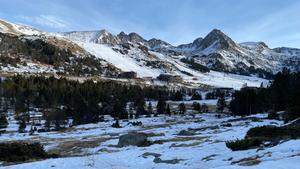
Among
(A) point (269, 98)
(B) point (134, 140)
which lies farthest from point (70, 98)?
(B) point (134, 140)

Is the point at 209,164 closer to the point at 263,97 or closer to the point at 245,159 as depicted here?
the point at 245,159

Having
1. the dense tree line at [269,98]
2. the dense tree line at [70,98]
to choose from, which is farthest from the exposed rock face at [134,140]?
the dense tree line at [269,98]

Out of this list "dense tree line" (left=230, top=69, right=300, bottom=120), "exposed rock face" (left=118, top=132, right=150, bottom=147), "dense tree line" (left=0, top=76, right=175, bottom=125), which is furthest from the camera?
"dense tree line" (left=0, top=76, right=175, bottom=125)

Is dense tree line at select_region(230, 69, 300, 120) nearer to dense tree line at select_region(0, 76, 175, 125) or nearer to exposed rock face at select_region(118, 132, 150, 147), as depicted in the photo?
dense tree line at select_region(0, 76, 175, 125)

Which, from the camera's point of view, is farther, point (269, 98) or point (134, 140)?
point (269, 98)

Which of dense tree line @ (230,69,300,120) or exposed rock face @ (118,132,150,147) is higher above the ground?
dense tree line @ (230,69,300,120)

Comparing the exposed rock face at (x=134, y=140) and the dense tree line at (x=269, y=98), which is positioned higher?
the dense tree line at (x=269, y=98)

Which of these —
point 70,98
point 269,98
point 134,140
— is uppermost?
point 269,98

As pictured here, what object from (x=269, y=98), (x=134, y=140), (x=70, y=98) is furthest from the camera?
(x=70, y=98)

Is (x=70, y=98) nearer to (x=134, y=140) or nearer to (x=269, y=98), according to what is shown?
(x=269, y=98)

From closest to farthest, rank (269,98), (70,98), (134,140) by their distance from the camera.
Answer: (134,140) → (269,98) → (70,98)

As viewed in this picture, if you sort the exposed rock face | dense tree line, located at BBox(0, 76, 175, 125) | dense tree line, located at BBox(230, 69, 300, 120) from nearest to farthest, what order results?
the exposed rock face, dense tree line, located at BBox(230, 69, 300, 120), dense tree line, located at BBox(0, 76, 175, 125)

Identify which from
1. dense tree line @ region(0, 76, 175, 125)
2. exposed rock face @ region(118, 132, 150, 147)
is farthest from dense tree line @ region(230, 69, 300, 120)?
exposed rock face @ region(118, 132, 150, 147)

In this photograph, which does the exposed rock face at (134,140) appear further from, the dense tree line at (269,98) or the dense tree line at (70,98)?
the dense tree line at (269,98)
